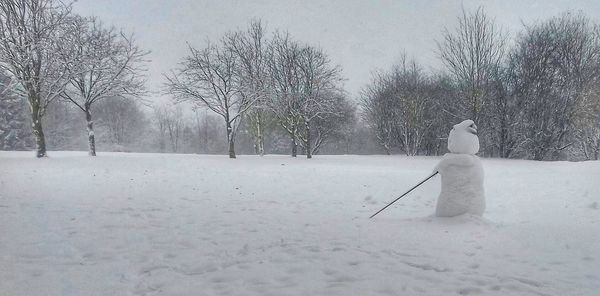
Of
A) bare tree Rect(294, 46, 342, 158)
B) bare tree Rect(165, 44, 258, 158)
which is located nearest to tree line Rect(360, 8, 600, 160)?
bare tree Rect(294, 46, 342, 158)

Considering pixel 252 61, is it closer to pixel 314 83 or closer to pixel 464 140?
pixel 314 83

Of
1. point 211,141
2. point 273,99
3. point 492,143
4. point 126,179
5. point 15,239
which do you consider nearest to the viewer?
point 15,239

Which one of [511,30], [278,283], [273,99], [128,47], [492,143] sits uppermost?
[511,30]

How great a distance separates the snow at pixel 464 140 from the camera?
6570mm

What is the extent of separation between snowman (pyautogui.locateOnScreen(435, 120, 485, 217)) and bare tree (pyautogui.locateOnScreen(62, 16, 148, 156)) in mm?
18291

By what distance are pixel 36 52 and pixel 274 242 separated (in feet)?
51.0

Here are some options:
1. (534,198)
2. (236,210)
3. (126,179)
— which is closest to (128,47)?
(126,179)

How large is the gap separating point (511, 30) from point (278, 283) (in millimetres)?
31331

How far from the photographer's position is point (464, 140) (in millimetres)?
6574

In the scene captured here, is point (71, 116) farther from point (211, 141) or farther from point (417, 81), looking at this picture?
point (417, 81)

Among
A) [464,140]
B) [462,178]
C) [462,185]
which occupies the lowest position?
[462,185]

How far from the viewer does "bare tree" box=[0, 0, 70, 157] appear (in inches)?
533

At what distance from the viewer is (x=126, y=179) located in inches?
427

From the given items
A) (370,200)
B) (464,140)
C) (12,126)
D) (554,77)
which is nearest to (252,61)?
(370,200)
